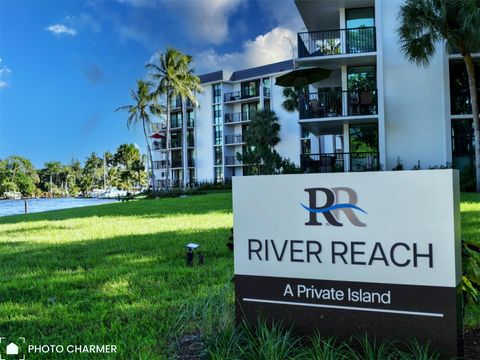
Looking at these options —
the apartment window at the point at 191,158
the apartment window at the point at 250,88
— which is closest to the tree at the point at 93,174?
the apartment window at the point at 191,158

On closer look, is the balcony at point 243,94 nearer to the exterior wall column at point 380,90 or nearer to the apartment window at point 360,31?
the apartment window at point 360,31

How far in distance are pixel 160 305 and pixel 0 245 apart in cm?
554

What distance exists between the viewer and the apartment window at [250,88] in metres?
50.3

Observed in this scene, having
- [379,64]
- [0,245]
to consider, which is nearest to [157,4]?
[379,64]

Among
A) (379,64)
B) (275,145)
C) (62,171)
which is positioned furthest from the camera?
(62,171)

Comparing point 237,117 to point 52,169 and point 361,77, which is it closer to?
point 361,77

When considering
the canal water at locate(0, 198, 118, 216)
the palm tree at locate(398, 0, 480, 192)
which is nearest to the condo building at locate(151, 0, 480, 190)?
the palm tree at locate(398, 0, 480, 192)

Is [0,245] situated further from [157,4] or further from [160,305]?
[157,4]

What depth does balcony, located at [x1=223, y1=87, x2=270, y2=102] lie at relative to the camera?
50.0 meters

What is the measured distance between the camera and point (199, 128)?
5341 cm

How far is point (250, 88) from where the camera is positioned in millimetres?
50969

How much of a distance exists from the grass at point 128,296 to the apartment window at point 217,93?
4531 cm

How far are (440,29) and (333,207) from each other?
651 inches

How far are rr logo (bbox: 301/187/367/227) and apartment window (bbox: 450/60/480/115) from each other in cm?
1939
